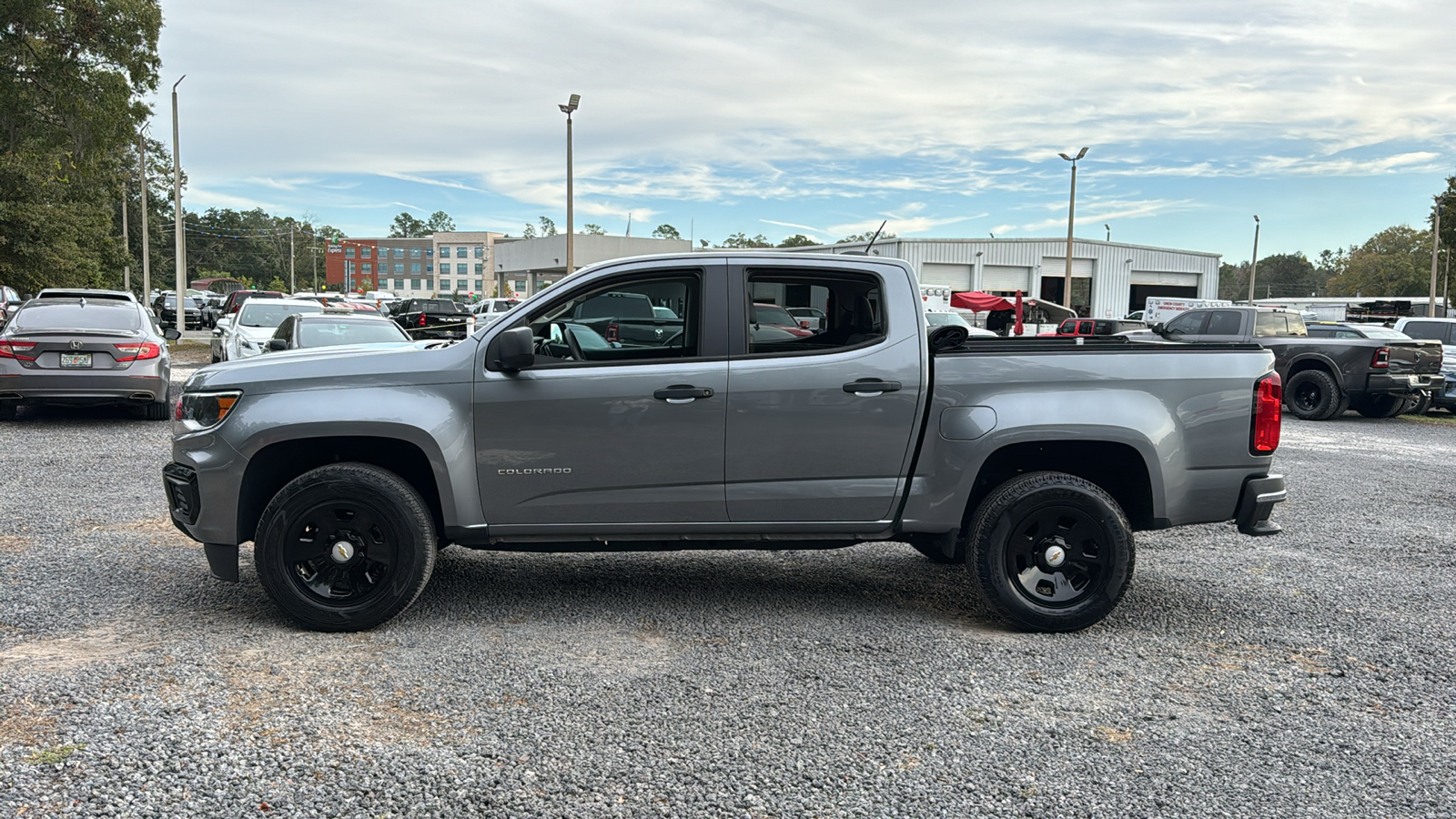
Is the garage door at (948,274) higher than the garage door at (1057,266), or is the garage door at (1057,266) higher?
the garage door at (1057,266)

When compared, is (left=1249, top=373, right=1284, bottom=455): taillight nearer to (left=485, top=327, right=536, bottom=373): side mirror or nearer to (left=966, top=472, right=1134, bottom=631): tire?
(left=966, top=472, right=1134, bottom=631): tire

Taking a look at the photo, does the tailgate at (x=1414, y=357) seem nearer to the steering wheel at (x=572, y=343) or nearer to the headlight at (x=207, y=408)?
the steering wheel at (x=572, y=343)

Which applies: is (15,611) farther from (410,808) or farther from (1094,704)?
(1094,704)

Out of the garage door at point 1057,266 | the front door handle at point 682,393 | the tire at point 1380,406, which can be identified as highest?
the garage door at point 1057,266

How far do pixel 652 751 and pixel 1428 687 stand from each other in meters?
3.27

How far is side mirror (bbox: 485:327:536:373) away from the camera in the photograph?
4.57 m

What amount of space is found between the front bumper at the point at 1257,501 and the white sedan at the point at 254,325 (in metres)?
13.6

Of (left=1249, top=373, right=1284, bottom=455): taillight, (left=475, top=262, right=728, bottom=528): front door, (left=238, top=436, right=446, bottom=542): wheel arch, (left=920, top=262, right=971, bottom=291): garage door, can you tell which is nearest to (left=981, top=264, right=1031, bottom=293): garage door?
(left=920, top=262, right=971, bottom=291): garage door

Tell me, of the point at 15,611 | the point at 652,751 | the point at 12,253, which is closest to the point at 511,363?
the point at 652,751

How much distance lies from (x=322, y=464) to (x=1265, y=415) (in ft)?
14.9

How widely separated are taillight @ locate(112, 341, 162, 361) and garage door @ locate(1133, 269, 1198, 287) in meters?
60.8

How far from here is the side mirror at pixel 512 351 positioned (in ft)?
15.0

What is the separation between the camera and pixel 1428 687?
428 cm

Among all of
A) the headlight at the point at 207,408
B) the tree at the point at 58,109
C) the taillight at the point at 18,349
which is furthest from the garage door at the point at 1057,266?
the headlight at the point at 207,408
